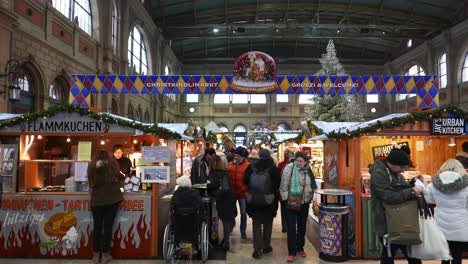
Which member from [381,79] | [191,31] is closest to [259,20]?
[191,31]

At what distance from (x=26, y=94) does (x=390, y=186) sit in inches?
448

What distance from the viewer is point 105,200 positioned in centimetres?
589

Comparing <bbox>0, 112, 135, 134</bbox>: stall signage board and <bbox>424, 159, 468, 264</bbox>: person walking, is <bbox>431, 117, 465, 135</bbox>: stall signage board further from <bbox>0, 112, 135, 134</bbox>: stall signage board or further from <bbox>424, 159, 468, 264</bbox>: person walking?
<bbox>0, 112, 135, 134</bbox>: stall signage board

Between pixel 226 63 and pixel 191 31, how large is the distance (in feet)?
28.8

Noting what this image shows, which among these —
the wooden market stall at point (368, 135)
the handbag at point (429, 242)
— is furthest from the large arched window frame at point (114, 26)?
the handbag at point (429, 242)

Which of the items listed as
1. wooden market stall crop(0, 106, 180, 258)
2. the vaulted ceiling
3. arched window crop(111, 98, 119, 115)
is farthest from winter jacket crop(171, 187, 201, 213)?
the vaulted ceiling

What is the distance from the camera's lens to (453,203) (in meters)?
→ 4.26

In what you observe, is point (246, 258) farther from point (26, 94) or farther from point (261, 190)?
point (26, 94)

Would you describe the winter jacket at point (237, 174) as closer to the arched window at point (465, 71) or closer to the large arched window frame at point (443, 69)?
the arched window at point (465, 71)

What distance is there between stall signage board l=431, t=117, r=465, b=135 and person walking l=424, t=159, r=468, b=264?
2.16 m

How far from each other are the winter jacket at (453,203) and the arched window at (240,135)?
33422 millimetres

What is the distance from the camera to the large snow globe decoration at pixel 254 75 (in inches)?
387

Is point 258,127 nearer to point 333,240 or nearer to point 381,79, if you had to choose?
point 381,79

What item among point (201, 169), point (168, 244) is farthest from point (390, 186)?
point (201, 169)
